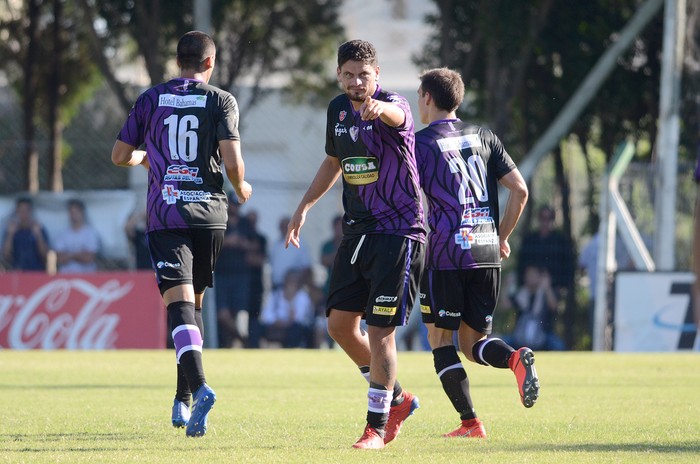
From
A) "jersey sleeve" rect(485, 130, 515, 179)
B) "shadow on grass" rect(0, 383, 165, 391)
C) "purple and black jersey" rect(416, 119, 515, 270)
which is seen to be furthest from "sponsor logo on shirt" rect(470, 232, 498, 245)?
"shadow on grass" rect(0, 383, 165, 391)

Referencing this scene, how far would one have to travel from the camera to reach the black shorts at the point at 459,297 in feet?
24.3

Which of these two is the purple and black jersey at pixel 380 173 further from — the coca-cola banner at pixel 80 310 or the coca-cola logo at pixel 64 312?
the coca-cola logo at pixel 64 312

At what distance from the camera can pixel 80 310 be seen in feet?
56.7

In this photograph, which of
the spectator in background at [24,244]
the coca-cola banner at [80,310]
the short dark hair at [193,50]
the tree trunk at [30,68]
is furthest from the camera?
the tree trunk at [30,68]

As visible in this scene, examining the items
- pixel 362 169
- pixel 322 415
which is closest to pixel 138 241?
pixel 322 415

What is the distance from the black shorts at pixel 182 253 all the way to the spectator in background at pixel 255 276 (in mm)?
10666

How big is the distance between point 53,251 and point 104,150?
20.8 feet

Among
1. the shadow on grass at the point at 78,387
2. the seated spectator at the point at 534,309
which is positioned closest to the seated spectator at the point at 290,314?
the seated spectator at the point at 534,309

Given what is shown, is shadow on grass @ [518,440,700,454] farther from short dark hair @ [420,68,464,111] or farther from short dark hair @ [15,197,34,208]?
short dark hair @ [15,197,34,208]

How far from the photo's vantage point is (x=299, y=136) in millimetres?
26469

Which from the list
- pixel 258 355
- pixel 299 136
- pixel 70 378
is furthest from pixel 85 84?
pixel 70 378

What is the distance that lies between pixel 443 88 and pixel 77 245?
1165 cm

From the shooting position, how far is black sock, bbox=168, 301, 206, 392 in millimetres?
7023

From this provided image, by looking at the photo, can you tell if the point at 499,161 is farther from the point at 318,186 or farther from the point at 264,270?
the point at 264,270
